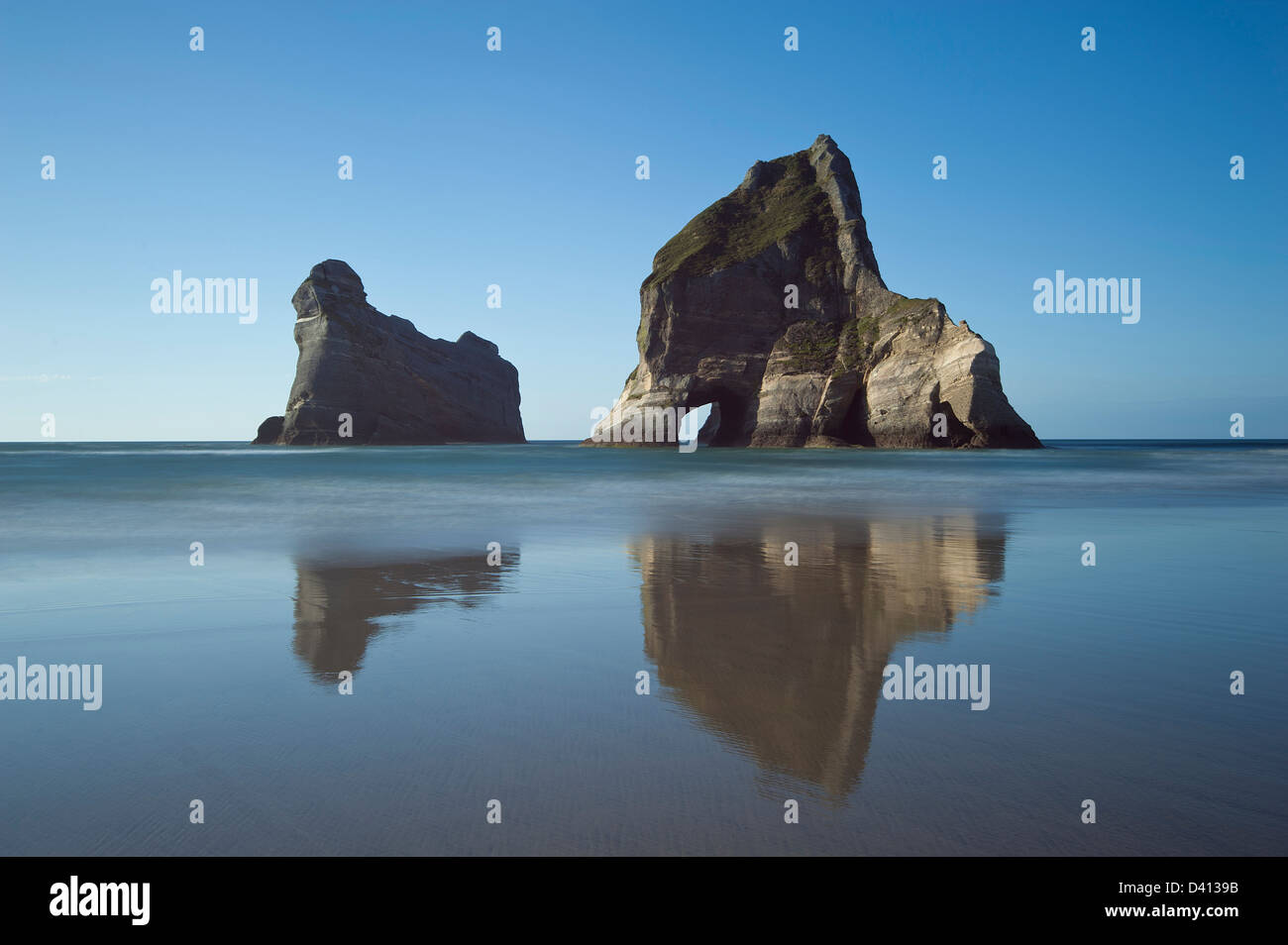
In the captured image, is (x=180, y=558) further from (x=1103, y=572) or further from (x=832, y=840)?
(x=1103, y=572)

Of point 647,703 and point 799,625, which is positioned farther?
point 799,625

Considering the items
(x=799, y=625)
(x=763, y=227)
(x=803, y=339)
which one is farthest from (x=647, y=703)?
(x=763, y=227)

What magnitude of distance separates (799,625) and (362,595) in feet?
15.1

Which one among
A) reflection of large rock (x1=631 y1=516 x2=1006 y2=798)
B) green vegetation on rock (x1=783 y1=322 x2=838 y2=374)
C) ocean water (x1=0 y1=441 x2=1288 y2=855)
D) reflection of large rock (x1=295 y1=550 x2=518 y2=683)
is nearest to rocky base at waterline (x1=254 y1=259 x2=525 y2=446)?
green vegetation on rock (x1=783 y1=322 x2=838 y2=374)

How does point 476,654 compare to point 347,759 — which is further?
point 476,654

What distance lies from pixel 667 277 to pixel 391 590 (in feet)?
253

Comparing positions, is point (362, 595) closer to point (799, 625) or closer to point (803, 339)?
point (799, 625)

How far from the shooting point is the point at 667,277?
82062mm

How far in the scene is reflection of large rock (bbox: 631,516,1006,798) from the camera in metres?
4.22

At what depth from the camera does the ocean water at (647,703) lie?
10.5 feet

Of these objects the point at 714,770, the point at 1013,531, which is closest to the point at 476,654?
the point at 714,770

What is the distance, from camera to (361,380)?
127 m

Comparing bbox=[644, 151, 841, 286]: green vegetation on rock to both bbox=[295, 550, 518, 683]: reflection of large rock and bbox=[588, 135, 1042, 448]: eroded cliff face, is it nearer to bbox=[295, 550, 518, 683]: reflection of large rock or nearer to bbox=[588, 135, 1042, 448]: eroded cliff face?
bbox=[588, 135, 1042, 448]: eroded cliff face
